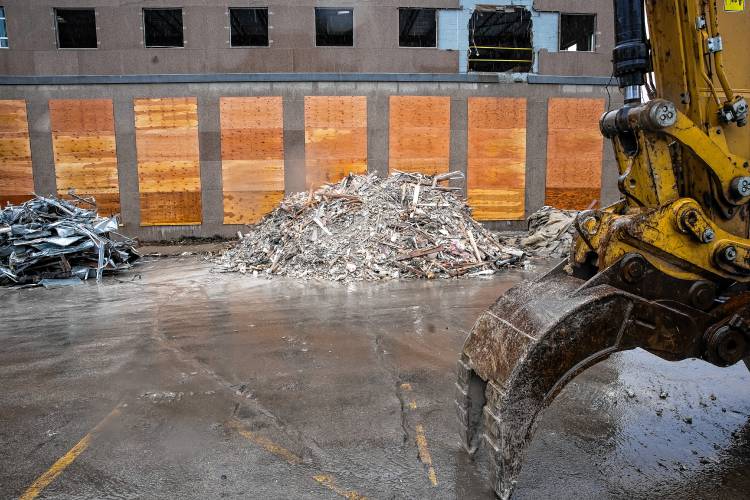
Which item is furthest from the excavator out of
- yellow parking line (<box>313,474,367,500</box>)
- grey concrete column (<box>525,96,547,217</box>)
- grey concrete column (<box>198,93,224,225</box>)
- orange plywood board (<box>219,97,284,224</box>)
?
grey concrete column (<box>198,93,224,225</box>)

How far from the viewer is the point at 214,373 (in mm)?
6105

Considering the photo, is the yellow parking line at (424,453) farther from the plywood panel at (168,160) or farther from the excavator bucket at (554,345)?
the plywood panel at (168,160)

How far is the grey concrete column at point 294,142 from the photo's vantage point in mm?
19031

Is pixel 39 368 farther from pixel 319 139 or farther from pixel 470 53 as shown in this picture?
pixel 470 53

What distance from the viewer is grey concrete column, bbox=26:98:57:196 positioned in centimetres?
1875

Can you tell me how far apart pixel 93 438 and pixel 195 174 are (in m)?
15.8

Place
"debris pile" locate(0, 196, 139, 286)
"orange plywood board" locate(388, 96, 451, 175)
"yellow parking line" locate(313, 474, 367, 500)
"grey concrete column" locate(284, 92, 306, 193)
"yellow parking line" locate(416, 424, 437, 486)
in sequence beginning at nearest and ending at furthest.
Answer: "yellow parking line" locate(313, 474, 367, 500) → "yellow parking line" locate(416, 424, 437, 486) → "debris pile" locate(0, 196, 139, 286) → "grey concrete column" locate(284, 92, 306, 193) → "orange plywood board" locate(388, 96, 451, 175)

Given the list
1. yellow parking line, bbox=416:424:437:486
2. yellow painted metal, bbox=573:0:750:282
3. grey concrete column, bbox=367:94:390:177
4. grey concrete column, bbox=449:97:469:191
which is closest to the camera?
yellow painted metal, bbox=573:0:750:282

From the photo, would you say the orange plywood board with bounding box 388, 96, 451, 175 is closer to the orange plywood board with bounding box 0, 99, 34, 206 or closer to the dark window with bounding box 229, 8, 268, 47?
the dark window with bounding box 229, 8, 268, 47

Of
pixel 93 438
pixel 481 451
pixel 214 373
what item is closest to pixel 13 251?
pixel 214 373

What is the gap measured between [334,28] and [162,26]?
20.8 feet

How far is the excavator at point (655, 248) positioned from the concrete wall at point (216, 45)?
16553 millimetres

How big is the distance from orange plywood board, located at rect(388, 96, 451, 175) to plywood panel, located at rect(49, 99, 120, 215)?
10.3m

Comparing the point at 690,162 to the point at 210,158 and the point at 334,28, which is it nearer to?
the point at 210,158
